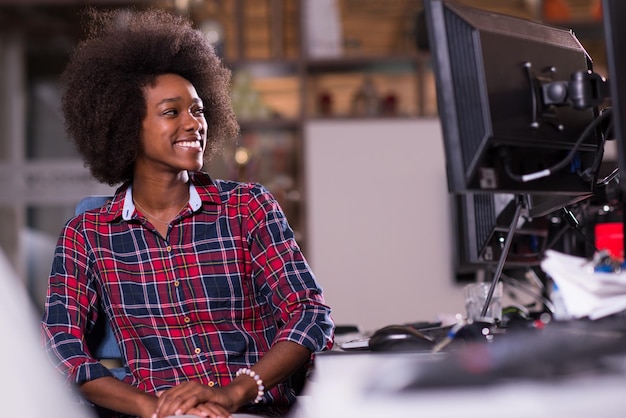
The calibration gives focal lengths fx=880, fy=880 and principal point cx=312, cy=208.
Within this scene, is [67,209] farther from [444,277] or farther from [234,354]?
[234,354]

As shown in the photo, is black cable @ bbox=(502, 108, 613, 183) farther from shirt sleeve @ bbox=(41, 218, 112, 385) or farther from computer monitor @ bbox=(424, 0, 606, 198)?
shirt sleeve @ bbox=(41, 218, 112, 385)

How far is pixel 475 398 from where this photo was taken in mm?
715

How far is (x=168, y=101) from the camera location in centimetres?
194

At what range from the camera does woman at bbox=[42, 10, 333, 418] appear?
1.68 m

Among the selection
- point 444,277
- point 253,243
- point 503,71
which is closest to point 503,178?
point 503,71

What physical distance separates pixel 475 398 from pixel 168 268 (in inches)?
46.3

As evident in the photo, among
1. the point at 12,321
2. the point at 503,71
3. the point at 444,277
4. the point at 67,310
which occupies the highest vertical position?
the point at 503,71

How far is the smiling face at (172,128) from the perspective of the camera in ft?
6.20

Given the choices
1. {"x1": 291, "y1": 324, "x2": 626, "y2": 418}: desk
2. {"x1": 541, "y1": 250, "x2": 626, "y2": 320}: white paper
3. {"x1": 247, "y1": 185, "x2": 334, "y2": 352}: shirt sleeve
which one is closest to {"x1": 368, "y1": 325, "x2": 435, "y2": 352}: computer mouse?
{"x1": 541, "y1": 250, "x2": 626, "y2": 320}: white paper

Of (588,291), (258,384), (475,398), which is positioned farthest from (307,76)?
(475,398)

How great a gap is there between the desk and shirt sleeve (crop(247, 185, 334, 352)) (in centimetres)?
90

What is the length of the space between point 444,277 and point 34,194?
106 inches

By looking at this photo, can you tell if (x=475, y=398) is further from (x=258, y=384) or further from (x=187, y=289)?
(x=187, y=289)

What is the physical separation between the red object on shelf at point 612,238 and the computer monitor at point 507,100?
0.74m
